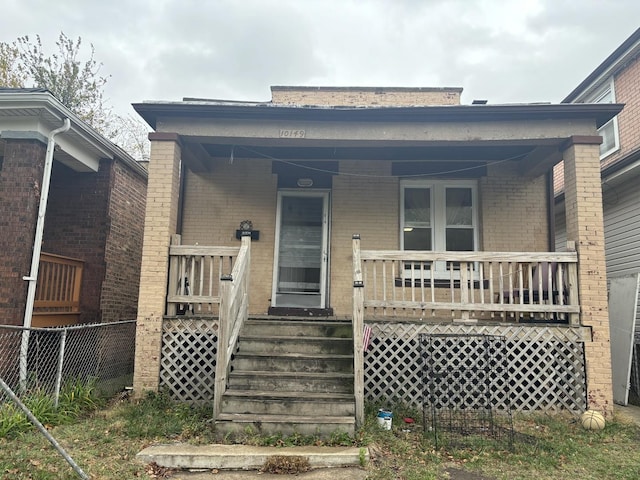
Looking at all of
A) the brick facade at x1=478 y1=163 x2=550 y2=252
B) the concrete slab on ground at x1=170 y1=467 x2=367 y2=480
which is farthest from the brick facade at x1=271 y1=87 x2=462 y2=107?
the concrete slab on ground at x1=170 y1=467 x2=367 y2=480

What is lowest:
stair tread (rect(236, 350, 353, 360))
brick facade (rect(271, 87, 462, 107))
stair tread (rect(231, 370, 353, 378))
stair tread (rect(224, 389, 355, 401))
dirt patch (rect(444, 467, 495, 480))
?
dirt patch (rect(444, 467, 495, 480))

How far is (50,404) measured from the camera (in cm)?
519

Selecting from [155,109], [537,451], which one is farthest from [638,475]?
[155,109]

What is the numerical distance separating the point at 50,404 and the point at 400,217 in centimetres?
599

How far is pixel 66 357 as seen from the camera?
7.41 metres

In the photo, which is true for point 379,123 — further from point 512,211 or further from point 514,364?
point 514,364

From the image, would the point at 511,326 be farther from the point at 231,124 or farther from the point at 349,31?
the point at 349,31

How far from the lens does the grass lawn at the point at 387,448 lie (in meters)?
3.90

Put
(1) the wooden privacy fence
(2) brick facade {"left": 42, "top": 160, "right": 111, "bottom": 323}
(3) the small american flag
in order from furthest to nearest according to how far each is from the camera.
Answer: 1. (2) brick facade {"left": 42, "top": 160, "right": 111, "bottom": 323}
2. (1) the wooden privacy fence
3. (3) the small american flag

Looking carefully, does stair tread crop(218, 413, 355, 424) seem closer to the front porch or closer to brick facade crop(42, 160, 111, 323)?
the front porch

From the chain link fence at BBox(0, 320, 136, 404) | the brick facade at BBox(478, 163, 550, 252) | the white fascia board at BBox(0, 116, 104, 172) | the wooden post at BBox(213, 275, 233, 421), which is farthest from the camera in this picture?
the brick facade at BBox(478, 163, 550, 252)

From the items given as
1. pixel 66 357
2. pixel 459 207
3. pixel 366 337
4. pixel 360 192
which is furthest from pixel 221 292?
pixel 459 207

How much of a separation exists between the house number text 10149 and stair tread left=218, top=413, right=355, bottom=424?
390cm

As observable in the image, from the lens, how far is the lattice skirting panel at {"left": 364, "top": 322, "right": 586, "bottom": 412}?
5809 mm
